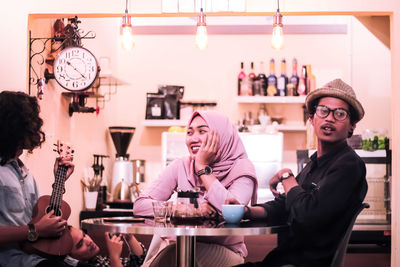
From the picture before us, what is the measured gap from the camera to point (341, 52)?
848 centimetres

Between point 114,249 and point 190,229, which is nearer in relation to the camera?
point 190,229

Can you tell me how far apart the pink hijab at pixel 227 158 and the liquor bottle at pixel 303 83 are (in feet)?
15.0

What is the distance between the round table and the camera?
2.50 m

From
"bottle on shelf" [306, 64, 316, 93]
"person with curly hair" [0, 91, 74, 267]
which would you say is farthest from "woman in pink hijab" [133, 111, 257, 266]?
"bottle on shelf" [306, 64, 316, 93]

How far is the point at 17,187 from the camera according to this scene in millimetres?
3088

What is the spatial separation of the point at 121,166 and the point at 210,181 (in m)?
4.71

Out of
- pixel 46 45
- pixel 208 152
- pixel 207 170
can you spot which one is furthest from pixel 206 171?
pixel 46 45

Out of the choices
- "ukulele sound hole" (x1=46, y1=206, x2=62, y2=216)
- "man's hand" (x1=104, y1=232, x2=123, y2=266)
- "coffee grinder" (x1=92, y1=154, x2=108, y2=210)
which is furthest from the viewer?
"coffee grinder" (x1=92, y1=154, x2=108, y2=210)

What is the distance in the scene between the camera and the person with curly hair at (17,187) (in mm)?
2988

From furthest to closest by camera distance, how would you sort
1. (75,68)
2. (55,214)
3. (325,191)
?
(75,68) < (55,214) < (325,191)

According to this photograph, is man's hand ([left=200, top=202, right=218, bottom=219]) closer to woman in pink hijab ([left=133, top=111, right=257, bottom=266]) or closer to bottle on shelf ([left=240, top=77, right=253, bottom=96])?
woman in pink hijab ([left=133, top=111, right=257, bottom=266])

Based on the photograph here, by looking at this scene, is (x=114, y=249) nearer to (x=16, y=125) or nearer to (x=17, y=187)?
(x=17, y=187)

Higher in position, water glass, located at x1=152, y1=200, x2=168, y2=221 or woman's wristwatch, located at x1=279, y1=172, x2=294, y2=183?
woman's wristwatch, located at x1=279, y1=172, x2=294, y2=183

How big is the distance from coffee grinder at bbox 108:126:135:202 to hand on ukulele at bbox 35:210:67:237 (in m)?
4.49
